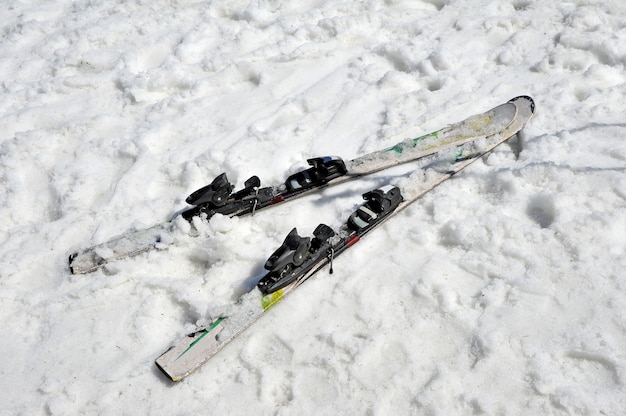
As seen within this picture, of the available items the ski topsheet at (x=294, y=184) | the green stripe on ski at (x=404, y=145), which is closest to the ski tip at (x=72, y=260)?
the ski topsheet at (x=294, y=184)

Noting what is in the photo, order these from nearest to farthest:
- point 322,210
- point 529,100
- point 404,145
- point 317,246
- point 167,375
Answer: point 167,375 < point 317,246 < point 322,210 < point 404,145 < point 529,100

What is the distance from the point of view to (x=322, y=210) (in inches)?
156

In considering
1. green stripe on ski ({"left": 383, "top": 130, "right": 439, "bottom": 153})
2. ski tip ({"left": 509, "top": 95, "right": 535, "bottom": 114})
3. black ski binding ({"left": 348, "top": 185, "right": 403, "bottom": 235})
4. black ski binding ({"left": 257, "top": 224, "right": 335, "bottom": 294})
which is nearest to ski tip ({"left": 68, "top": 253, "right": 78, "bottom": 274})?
black ski binding ({"left": 257, "top": 224, "right": 335, "bottom": 294})

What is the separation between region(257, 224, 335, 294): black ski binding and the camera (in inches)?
128

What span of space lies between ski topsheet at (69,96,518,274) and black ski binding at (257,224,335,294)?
68cm

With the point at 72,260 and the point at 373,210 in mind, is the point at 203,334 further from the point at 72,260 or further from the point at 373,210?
the point at 373,210

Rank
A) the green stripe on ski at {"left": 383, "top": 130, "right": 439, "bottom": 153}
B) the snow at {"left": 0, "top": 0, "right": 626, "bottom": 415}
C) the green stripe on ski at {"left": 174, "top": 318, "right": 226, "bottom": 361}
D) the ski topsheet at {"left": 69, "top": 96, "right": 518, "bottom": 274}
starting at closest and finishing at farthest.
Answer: the snow at {"left": 0, "top": 0, "right": 626, "bottom": 415} < the green stripe on ski at {"left": 174, "top": 318, "right": 226, "bottom": 361} < the ski topsheet at {"left": 69, "top": 96, "right": 518, "bottom": 274} < the green stripe on ski at {"left": 383, "top": 130, "right": 439, "bottom": 153}

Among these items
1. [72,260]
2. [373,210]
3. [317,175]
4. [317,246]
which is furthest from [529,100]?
[72,260]

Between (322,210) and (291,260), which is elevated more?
(291,260)

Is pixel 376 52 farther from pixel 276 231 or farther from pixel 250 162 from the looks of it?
pixel 276 231

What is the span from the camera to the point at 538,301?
2.96 meters

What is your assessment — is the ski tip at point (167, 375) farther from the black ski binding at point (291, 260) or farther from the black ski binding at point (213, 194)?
the black ski binding at point (213, 194)

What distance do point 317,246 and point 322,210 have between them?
0.59m

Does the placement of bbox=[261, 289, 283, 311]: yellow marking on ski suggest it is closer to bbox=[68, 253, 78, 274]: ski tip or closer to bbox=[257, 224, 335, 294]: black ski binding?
bbox=[257, 224, 335, 294]: black ski binding
